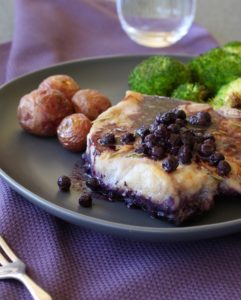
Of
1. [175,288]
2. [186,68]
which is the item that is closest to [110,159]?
[175,288]

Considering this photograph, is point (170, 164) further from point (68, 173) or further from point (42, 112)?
point (42, 112)

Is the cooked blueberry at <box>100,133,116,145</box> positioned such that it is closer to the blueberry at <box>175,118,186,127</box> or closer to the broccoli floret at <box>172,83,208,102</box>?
the blueberry at <box>175,118,186,127</box>

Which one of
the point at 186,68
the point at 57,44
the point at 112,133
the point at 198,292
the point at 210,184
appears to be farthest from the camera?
the point at 57,44

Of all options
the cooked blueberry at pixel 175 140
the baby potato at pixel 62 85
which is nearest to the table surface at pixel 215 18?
the baby potato at pixel 62 85

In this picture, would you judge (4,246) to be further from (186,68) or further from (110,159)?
(186,68)

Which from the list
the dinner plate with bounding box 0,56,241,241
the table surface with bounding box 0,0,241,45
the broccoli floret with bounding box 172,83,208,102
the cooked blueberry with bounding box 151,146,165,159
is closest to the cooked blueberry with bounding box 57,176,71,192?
the dinner plate with bounding box 0,56,241,241
